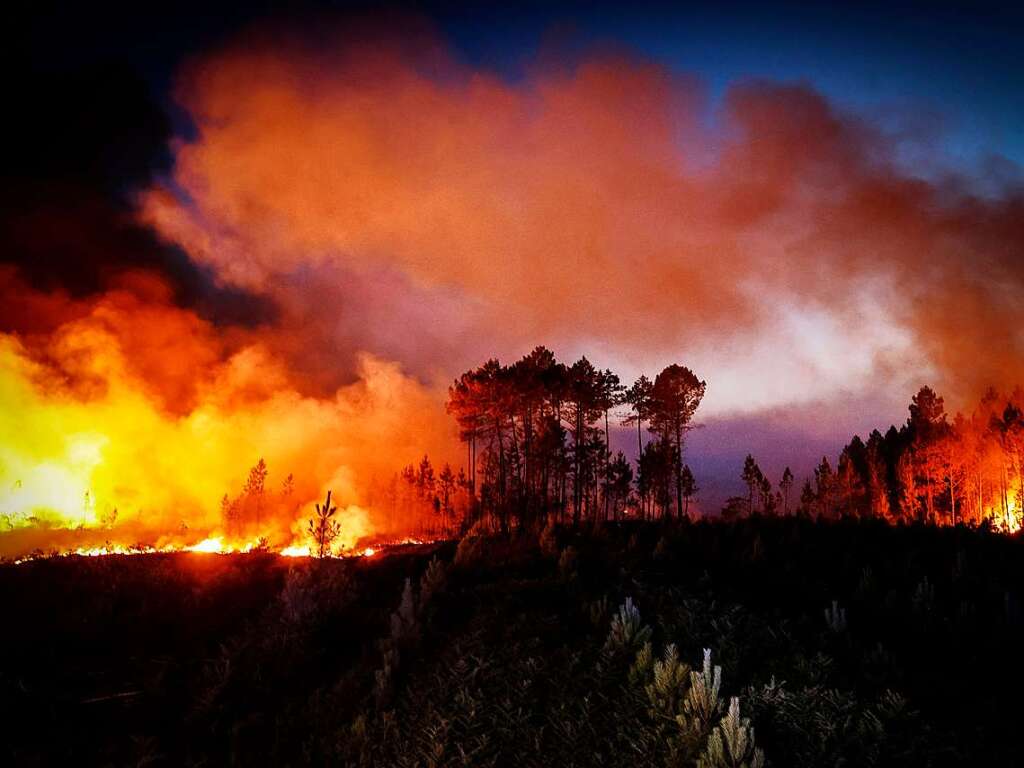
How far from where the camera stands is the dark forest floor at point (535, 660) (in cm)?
646

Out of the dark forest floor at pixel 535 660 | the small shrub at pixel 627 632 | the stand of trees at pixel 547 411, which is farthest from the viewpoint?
the stand of trees at pixel 547 411

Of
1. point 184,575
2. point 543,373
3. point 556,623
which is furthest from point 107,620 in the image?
point 543,373

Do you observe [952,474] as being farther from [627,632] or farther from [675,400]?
[627,632]

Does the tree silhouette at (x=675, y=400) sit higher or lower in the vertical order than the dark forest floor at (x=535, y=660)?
higher

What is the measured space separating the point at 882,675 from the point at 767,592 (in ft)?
14.9

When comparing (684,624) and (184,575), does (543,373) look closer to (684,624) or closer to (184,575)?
(184,575)

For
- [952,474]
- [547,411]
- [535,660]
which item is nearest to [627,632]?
[535,660]

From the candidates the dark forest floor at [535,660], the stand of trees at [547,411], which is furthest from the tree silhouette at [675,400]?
the dark forest floor at [535,660]

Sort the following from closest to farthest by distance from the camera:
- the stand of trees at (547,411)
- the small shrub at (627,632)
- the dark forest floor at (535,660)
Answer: the dark forest floor at (535,660), the small shrub at (627,632), the stand of trees at (547,411)

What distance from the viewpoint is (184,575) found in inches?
686

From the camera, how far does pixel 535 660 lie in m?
8.55

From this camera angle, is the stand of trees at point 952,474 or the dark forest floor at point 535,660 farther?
the stand of trees at point 952,474

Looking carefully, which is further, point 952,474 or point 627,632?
point 952,474

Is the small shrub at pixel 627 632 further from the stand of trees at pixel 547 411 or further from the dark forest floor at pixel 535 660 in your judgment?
the stand of trees at pixel 547 411
